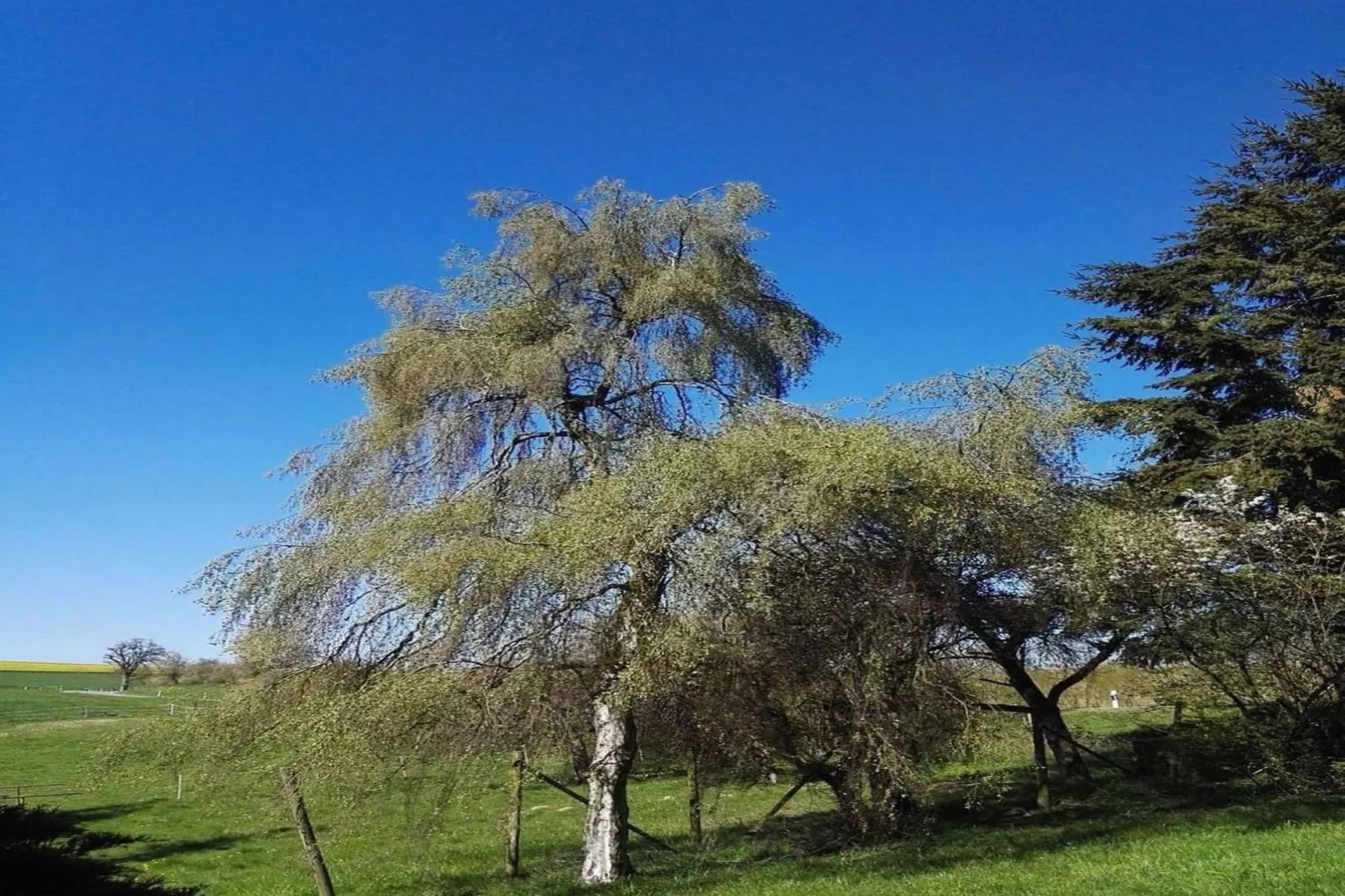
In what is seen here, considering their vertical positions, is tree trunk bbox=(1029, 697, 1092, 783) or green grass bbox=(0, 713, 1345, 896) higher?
tree trunk bbox=(1029, 697, 1092, 783)

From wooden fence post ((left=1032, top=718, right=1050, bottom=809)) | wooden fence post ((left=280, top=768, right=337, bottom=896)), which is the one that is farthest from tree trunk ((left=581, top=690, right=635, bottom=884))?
wooden fence post ((left=1032, top=718, right=1050, bottom=809))

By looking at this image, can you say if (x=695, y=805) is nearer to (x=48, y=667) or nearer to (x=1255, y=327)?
(x=1255, y=327)

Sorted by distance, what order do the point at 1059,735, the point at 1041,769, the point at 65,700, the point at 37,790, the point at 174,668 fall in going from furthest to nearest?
the point at 65,700
the point at 174,668
the point at 37,790
the point at 1059,735
the point at 1041,769

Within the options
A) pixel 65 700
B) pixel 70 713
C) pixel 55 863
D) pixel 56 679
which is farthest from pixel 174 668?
pixel 56 679

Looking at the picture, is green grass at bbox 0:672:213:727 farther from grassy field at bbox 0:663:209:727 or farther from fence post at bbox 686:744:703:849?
fence post at bbox 686:744:703:849

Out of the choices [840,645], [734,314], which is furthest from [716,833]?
[734,314]

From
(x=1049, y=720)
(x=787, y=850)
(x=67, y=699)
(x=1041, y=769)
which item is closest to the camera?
(x=787, y=850)

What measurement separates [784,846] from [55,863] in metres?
9.99

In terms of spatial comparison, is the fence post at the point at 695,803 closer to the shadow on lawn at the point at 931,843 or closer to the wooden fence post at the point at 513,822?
the shadow on lawn at the point at 931,843

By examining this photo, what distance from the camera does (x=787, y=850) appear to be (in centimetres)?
1217

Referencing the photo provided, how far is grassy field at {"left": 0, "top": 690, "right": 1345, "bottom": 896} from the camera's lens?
8.60 meters

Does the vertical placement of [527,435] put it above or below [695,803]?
above

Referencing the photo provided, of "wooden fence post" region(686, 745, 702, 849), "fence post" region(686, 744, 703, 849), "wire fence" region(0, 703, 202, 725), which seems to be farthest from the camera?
"wire fence" region(0, 703, 202, 725)

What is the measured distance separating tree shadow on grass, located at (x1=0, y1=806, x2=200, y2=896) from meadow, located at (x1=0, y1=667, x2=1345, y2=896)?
1.48 ft
